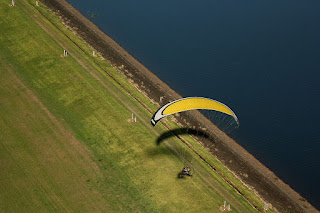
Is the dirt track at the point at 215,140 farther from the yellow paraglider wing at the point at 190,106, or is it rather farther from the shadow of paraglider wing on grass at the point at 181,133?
the yellow paraglider wing at the point at 190,106

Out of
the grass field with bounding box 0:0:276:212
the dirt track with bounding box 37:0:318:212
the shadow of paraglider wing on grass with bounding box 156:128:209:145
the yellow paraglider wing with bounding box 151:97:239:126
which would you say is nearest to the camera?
the yellow paraglider wing with bounding box 151:97:239:126

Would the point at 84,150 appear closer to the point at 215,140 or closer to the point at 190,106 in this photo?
the point at 190,106

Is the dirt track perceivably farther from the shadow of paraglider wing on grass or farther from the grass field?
the grass field

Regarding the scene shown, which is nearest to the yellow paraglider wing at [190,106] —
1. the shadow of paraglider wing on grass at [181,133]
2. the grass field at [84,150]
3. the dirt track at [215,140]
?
the grass field at [84,150]

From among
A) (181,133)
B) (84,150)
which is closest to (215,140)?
(181,133)

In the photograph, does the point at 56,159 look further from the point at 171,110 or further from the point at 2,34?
the point at 2,34

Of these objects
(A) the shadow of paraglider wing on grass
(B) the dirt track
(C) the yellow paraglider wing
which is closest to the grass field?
(A) the shadow of paraglider wing on grass
